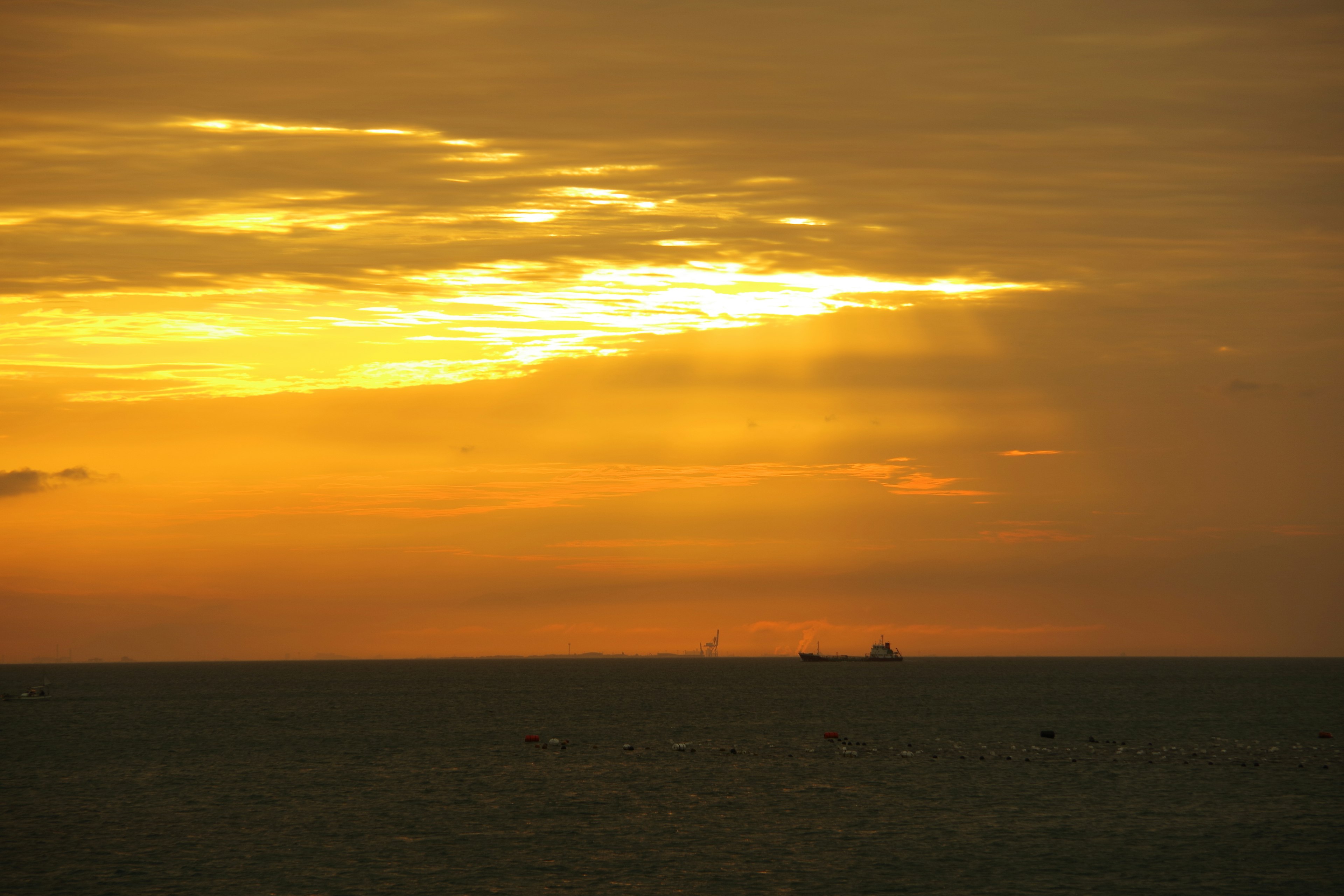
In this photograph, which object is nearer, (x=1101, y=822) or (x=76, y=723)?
(x=1101, y=822)

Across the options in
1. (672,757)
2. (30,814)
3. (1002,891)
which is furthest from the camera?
(672,757)

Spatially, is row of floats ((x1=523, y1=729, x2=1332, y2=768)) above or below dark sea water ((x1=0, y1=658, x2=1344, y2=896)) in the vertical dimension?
above

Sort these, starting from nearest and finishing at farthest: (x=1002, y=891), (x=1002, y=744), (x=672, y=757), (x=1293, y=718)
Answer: (x=1002, y=891)
(x=672, y=757)
(x=1002, y=744)
(x=1293, y=718)

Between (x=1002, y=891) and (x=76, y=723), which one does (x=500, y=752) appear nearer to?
(x=1002, y=891)

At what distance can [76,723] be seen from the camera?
163875mm

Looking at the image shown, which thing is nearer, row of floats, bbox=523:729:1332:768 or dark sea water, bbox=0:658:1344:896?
dark sea water, bbox=0:658:1344:896

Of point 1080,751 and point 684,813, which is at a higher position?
point 1080,751

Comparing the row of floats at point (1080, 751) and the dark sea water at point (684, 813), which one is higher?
the row of floats at point (1080, 751)

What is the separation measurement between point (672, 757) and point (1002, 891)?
55.2 m

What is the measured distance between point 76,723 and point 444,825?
11307 cm

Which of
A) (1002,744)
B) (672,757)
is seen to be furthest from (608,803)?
(1002,744)

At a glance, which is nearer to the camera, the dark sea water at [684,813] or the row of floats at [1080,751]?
the dark sea water at [684,813]

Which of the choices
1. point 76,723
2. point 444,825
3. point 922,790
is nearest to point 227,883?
point 444,825

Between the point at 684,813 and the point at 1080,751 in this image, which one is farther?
the point at 1080,751
